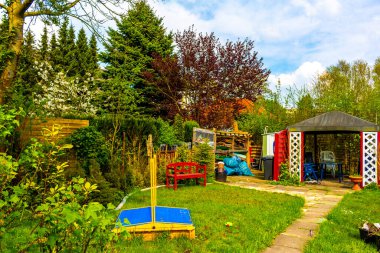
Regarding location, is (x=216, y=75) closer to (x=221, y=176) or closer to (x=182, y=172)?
(x=221, y=176)

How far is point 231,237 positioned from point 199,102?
13.0 metres

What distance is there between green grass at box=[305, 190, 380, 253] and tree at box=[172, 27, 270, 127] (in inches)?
389

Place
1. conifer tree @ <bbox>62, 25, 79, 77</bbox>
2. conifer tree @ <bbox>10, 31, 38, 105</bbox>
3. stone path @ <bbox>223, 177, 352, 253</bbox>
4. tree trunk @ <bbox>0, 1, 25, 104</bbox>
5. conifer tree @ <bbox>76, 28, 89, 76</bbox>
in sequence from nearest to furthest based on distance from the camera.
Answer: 1. stone path @ <bbox>223, 177, 352, 253</bbox>
2. conifer tree @ <bbox>10, 31, 38, 105</bbox>
3. tree trunk @ <bbox>0, 1, 25, 104</bbox>
4. conifer tree @ <bbox>62, 25, 79, 77</bbox>
5. conifer tree @ <bbox>76, 28, 89, 76</bbox>

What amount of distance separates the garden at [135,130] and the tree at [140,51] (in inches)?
Result: 4.0

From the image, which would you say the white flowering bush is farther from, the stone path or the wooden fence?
the stone path

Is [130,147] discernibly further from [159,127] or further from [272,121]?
[272,121]

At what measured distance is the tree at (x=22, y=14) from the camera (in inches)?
267

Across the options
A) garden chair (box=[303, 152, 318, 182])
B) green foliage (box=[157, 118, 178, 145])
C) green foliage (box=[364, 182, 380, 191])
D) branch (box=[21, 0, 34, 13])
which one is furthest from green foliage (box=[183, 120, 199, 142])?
branch (box=[21, 0, 34, 13])

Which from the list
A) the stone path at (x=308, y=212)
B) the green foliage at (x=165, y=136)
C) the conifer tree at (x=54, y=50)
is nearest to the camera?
the stone path at (x=308, y=212)

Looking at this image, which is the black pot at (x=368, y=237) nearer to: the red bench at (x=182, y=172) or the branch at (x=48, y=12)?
the red bench at (x=182, y=172)

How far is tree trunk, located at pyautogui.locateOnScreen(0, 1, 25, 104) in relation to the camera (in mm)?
6773

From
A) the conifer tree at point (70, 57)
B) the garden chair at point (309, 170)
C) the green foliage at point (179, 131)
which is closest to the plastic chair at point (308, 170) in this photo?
the garden chair at point (309, 170)

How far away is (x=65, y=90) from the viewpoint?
687 inches

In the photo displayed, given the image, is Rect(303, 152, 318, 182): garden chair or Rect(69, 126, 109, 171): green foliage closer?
Rect(69, 126, 109, 171): green foliage
